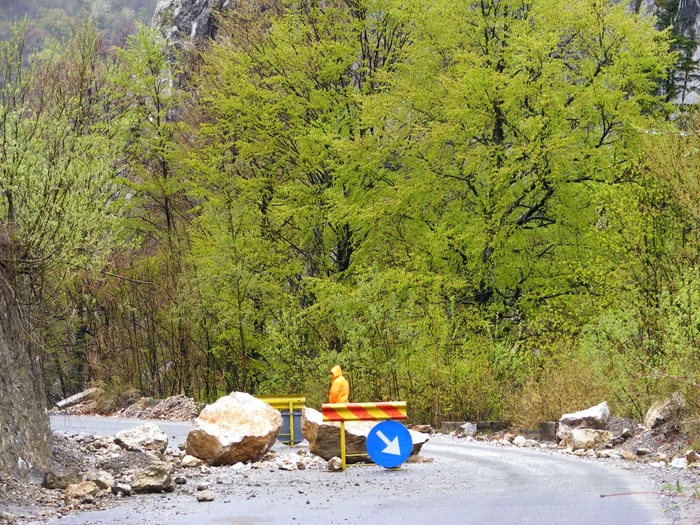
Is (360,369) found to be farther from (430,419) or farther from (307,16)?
(307,16)

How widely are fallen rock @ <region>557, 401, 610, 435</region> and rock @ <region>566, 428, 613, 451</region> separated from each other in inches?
15.0

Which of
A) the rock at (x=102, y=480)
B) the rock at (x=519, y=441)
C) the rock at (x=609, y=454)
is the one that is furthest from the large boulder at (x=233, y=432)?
the rock at (x=519, y=441)

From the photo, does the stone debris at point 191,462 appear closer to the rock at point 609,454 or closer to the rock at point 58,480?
the rock at point 58,480

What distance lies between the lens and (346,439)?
14328 mm

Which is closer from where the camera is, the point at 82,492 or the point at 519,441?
the point at 82,492

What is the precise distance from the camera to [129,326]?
35.3m

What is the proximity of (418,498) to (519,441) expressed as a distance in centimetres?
835

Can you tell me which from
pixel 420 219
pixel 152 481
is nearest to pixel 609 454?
pixel 152 481

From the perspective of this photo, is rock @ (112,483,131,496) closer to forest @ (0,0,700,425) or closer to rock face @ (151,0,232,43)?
forest @ (0,0,700,425)

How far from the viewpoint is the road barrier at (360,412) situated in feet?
44.0

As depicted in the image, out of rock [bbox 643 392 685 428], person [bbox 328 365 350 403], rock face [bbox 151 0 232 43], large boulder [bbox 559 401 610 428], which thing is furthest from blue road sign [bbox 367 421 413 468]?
rock face [bbox 151 0 232 43]

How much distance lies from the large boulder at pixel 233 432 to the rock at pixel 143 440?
1473 mm

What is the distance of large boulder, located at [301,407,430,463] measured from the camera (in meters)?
14.3

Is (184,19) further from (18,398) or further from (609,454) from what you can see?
(18,398)
